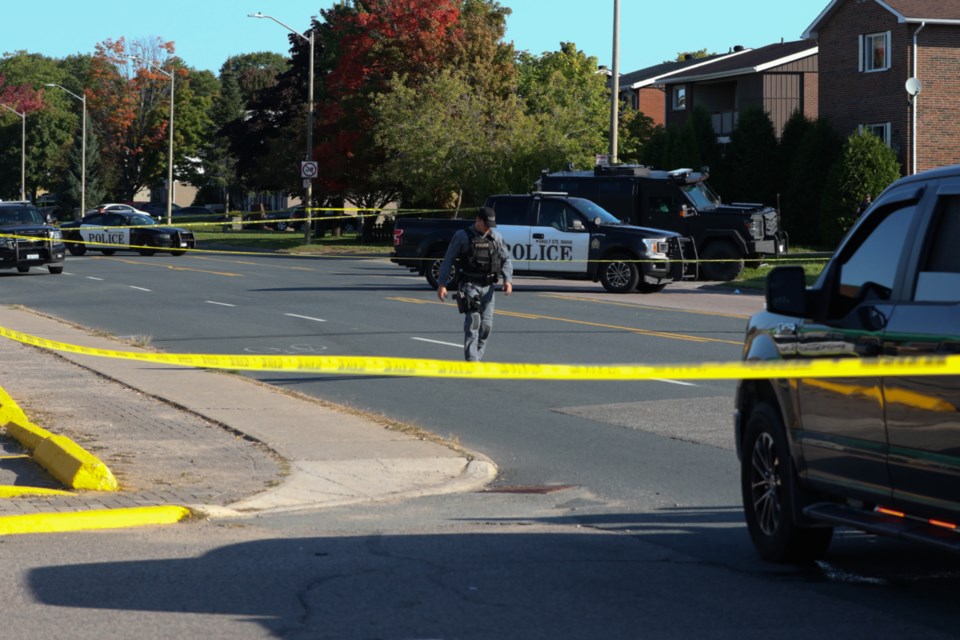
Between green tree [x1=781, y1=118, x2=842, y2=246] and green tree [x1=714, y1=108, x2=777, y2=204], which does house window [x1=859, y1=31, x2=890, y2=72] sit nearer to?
green tree [x1=781, y1=118, x2=842, y2=246]

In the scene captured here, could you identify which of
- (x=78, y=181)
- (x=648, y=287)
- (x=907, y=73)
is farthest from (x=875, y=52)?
(x=78, y=181)

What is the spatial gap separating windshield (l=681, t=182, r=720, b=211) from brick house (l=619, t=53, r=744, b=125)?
33.1 m

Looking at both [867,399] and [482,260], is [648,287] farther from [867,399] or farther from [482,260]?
[867,399]

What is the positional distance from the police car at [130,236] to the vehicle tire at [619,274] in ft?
72.7

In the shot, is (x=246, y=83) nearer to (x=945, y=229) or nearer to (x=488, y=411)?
(x=488, y=411)

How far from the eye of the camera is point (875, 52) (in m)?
48.8

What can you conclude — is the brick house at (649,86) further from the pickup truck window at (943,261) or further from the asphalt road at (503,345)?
the pickup truck window at (943,261)

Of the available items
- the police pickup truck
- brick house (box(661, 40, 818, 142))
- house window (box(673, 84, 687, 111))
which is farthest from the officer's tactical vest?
house window (box(673, 84, 687, 111))

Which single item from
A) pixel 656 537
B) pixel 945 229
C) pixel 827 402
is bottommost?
pixel 656 537

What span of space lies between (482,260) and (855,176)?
3200 centimetres

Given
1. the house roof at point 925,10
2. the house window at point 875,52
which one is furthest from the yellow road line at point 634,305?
the house window at point 875,52

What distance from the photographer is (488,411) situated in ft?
44.6

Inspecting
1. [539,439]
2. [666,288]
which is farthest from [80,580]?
[666,288]

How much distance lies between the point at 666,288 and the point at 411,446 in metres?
20.3
